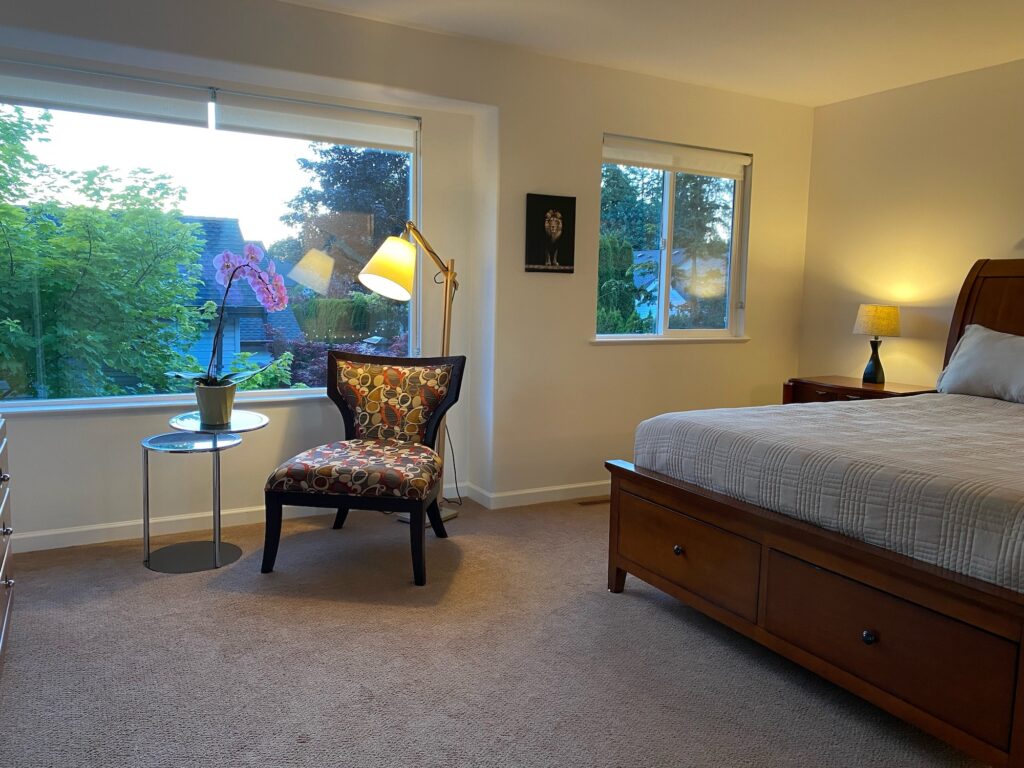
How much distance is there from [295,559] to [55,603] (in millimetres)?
903

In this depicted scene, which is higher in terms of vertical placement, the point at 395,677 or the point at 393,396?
the point at 393,396

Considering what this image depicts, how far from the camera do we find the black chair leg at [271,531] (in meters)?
3.07

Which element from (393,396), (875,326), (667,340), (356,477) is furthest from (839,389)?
(356,477)

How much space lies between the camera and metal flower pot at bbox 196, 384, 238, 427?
314 centimetres

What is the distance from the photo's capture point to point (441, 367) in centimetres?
367

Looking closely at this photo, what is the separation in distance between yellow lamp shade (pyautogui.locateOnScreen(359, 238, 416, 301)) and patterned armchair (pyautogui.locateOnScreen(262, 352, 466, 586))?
0.37 m

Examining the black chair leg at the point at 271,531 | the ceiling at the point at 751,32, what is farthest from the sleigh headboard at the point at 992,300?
the black chair leg at the point at 271,531

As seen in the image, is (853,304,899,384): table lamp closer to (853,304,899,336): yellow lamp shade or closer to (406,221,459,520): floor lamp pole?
(853,304,899,336): yellow lamp shade

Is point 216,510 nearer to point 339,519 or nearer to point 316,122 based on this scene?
point 339,519

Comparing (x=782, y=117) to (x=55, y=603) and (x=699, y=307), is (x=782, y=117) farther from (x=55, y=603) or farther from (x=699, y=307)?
(x=55, y=603)

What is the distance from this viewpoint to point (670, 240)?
185 inches

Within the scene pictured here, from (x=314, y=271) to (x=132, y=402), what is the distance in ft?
3.58

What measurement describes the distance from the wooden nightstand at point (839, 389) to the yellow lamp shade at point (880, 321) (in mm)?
303

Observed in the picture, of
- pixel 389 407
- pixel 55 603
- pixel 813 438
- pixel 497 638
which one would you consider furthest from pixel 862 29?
pixel 55 603
